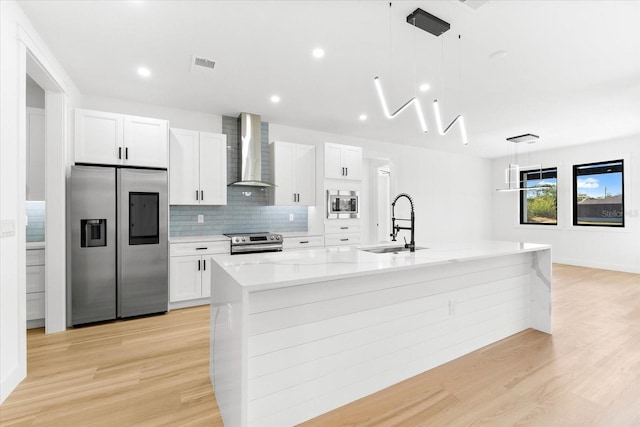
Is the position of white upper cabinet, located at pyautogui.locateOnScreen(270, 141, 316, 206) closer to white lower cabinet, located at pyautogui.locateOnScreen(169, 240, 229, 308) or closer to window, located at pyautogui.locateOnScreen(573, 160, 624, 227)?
white lower cabinet, located at pyautogui.locateOnScreen(169, 240, 229, 308)

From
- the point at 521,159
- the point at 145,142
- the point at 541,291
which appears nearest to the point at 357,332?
the point at 541,291

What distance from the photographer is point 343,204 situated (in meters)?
5.02

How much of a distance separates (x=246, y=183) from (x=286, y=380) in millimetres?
3140

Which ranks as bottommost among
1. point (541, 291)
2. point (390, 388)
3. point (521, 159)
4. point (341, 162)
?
point (390, 388)

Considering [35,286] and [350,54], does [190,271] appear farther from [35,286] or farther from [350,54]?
[350,54]

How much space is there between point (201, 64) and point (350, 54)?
1514 millimetres

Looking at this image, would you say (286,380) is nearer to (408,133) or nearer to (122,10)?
(122,10)

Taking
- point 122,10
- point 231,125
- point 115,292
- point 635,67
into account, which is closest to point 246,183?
point 231,125

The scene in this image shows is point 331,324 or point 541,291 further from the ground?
point 331,324

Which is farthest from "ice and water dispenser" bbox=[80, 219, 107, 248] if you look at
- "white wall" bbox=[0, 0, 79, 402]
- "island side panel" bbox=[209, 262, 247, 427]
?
"island side panel" bbox=[209, 262, 247, 427]

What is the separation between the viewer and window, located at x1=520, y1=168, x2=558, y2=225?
7.21 meters

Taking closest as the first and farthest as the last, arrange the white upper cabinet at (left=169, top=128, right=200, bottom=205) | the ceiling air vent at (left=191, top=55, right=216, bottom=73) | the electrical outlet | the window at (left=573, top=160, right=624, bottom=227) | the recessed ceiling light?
the electrical outlet → the recessed ceiling light → the ceiling air vent at (left=191, top=55, right=216, bottom=73) → the white upper cabinet at (left=169, top=128, right=200, bottom=205) → the window at (left=573, top=160, right=624, bottom=227)

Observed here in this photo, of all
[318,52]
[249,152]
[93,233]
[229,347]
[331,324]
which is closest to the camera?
[229,347]

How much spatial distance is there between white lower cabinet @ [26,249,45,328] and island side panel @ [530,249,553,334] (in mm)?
5275
